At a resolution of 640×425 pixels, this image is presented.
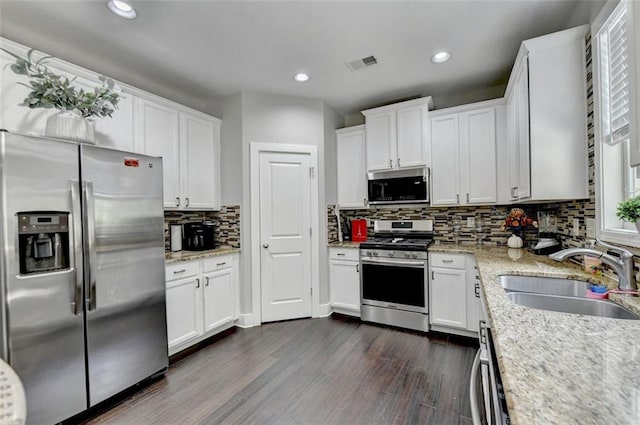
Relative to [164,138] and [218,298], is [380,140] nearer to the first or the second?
[164,138]

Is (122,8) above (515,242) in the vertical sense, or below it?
above

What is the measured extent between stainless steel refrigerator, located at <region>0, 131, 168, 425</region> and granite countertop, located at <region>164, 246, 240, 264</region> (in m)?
0.31

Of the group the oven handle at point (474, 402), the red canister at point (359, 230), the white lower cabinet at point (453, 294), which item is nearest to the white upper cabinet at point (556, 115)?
the white lower cabinet at point (453, 294)

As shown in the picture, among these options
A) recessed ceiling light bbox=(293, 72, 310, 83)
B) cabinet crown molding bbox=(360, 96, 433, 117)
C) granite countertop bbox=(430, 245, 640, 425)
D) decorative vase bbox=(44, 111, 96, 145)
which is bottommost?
granite countertop bbox=(430, 245, 640, 425)

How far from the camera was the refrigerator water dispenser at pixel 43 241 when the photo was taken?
157 centimetres

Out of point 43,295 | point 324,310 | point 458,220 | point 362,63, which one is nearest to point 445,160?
point 458,220

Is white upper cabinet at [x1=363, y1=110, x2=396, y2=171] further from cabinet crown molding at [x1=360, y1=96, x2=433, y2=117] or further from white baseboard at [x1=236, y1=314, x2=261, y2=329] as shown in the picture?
white baseboard at [x1=236, y1=314, x2=261, y2=329]

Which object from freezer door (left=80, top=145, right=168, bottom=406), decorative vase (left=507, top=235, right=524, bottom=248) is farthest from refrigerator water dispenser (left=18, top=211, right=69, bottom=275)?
decorative vase (left=507, top=235, right=524, bottom=248)

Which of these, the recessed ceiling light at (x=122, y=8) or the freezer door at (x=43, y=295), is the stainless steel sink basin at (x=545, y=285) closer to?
the freezer door at (x=43, y=295)

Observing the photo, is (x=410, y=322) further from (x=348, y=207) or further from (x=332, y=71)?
(x=332, y=71)

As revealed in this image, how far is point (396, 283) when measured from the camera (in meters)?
3.11

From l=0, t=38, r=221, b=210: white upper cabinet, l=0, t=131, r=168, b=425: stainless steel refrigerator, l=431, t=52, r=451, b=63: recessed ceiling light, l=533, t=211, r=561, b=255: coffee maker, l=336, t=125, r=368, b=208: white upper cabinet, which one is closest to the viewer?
l=0, t=131, r=168, b=425: stainless steel refrigerator

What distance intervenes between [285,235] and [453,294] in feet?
6.23

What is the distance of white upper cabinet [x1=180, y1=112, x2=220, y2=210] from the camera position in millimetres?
2963
